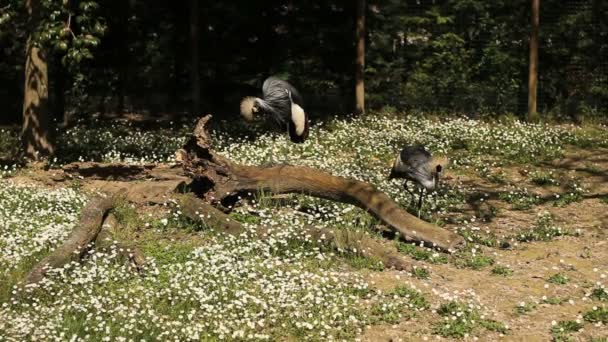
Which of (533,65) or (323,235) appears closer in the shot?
(323,235)

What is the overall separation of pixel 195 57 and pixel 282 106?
9918 millimetres

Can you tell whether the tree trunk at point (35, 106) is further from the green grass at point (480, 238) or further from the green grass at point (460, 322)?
the green grass at point (460, 322)

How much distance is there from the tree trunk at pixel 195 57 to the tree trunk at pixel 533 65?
854 cm

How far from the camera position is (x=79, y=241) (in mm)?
9000

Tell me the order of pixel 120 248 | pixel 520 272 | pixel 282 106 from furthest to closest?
pixel 282 106 < pixel 520 272 < pixel 120 248

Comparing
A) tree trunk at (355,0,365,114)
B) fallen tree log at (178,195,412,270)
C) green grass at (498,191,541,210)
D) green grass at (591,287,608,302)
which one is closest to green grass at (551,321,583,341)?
green grass at (591,287,608,302)

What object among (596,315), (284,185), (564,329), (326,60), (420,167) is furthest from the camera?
(326,60)

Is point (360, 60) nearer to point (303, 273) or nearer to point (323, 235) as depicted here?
point (323, 235)

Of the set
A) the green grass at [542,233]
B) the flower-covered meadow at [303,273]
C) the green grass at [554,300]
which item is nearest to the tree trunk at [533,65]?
the flower-covered meadow at [303,273]

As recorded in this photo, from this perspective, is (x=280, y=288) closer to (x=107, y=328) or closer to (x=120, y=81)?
(x=107, y=328)

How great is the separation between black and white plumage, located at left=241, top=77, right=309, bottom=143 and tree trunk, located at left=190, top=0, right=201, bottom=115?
954cm

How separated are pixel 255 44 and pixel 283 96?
11137mm

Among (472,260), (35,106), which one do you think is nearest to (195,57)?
(35,106)

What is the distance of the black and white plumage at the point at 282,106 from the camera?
10.3 meters
